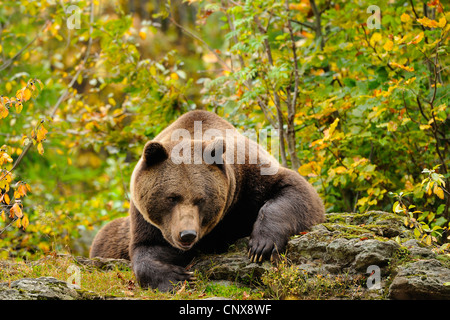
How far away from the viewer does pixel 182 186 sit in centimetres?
452

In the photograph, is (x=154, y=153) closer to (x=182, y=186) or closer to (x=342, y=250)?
(x=182, y=186)

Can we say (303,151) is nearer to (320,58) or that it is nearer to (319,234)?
(320,58)

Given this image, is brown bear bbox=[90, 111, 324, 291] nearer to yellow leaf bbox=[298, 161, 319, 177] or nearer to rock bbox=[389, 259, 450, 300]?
yellow leaf bbox=[298, 161, 319, 177]

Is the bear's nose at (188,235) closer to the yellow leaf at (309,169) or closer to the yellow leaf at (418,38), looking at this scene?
the yellow leaf at (309,169)

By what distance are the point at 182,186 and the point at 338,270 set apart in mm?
1478

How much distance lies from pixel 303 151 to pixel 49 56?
895 centimetres

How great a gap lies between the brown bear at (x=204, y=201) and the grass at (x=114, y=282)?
186 mm

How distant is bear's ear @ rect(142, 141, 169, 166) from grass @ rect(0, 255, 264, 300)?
1.10 metres

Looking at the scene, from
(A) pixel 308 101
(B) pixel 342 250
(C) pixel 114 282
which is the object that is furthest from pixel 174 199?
(A) pixel 308 101

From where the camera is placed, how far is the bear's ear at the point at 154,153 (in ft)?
15.1

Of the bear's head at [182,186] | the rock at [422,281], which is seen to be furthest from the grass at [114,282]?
the rock at [422,281]

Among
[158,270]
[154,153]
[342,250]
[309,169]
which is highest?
[154,153]
